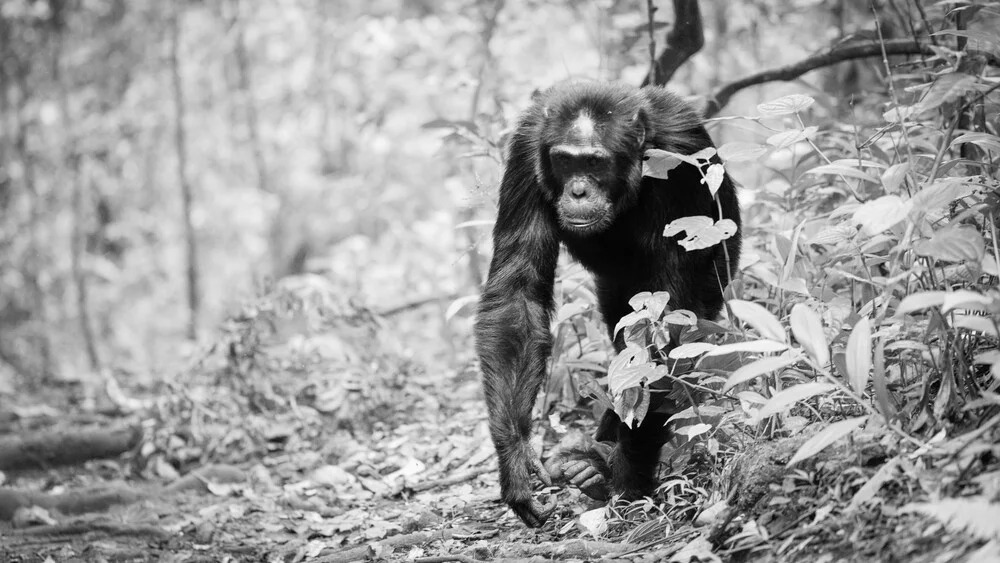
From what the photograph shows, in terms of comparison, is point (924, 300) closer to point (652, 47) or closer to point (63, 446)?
point (652, 47)

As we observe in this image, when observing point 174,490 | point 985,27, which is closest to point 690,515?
point 174,490

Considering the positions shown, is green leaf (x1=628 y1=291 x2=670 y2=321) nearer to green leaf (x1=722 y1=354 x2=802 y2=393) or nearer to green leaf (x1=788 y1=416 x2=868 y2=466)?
green leaf (x1=722 y1=354 x2=802 y2=393)

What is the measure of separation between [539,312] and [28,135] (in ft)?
47.4

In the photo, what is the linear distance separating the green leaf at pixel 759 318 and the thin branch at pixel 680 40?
2967 millimetres

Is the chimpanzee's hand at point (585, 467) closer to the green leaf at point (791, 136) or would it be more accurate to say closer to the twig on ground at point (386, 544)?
the twig on ground at point (386, 544)

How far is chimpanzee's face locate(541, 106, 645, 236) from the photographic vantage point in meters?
4.44

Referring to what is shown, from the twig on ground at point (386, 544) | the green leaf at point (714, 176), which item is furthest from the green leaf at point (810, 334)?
the twig on ground at point (386, 544)

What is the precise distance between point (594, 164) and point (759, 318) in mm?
1609

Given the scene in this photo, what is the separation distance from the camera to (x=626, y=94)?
4633 millimetres

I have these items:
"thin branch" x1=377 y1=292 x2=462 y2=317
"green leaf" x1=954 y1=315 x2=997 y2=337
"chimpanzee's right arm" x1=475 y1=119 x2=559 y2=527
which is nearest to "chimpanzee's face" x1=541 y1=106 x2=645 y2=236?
"chimpanzee's right arm" x1=475 y1=119 x2=559 y2=527

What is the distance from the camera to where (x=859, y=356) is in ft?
9.90

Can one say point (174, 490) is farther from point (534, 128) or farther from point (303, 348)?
point (534, 128)

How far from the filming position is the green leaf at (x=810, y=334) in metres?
3.07

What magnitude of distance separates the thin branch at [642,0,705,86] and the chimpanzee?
129 cm
